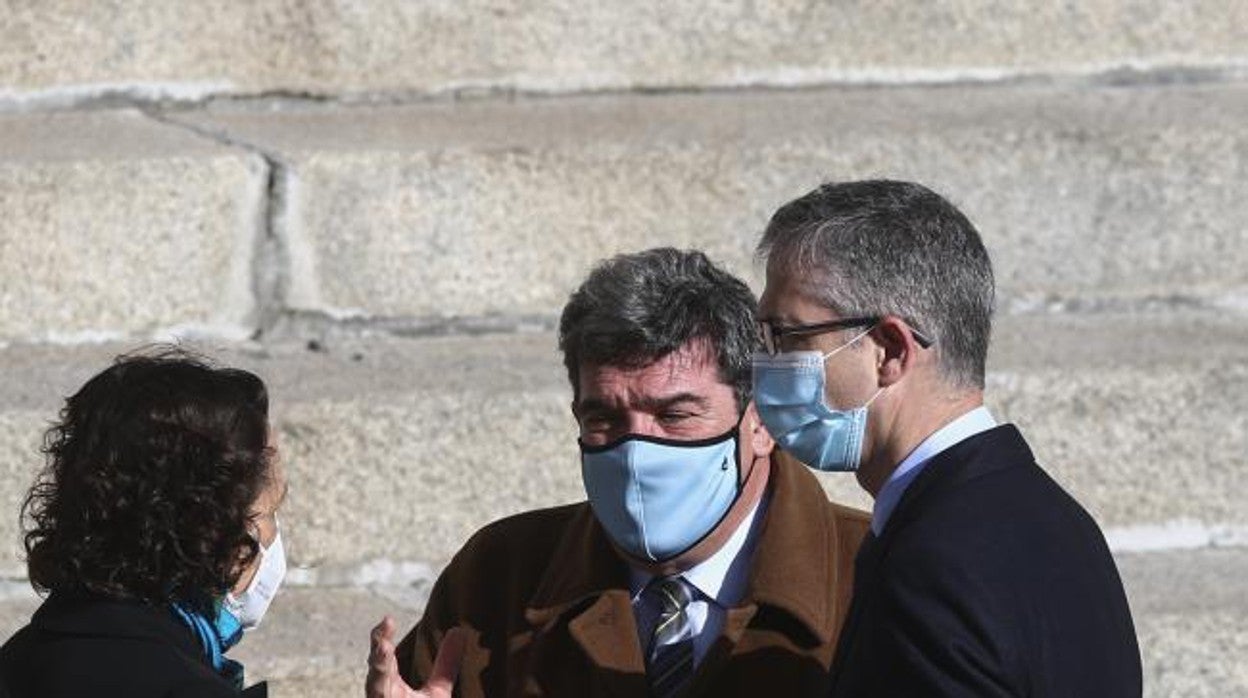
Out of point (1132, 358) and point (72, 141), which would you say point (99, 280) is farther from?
point (1132, 358)

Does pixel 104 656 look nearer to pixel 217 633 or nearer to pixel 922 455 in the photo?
pixel 217 633

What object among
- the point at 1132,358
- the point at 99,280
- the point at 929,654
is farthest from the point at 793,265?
the point at 99,280

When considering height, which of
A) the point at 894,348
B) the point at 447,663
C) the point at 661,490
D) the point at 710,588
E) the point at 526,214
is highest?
the point at 894,348

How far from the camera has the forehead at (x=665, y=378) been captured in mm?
3418

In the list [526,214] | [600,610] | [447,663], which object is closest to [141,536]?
[447,663]

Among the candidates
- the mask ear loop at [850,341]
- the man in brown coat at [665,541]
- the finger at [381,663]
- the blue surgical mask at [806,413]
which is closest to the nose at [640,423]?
the man in brown coat at [665,541]

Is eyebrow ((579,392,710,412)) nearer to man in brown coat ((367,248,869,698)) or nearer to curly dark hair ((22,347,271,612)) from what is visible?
man in brown coat ((367,248,869,698))

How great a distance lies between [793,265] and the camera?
2.89m

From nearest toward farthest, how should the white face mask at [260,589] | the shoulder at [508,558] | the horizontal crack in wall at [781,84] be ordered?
1. the white face mask at [260,589]
2. the shoulder at [508,558]
3. the horizontal crack in wall at [781,84]

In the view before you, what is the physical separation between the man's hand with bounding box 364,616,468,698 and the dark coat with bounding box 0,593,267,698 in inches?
10.7

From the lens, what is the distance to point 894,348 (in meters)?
2.80

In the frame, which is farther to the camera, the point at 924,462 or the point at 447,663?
the point at 447,663

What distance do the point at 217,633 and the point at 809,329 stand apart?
3.13 feet

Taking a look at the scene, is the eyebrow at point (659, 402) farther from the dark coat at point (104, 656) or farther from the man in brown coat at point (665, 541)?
the dark coat at point (104, 656)
